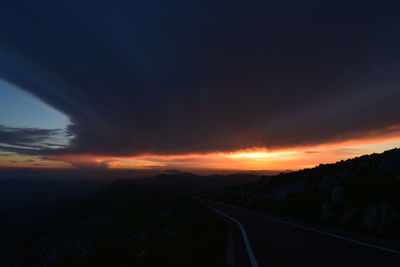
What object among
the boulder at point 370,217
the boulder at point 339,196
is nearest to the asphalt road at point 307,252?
the boulder at point 370,217

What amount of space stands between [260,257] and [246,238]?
3551 mm

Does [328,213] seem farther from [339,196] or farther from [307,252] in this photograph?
[307,252]

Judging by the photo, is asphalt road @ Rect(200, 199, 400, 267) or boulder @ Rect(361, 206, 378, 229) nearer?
asphalt road @ Rect(200, 199, 400, 267)

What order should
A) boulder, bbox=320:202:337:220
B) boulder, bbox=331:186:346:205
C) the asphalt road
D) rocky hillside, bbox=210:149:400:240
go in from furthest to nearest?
boulder, bbox=331:186:346:205, boulder, bbox=320:202:337:220, rocky hillside, bbox=210:149:400:240, the asphalt road

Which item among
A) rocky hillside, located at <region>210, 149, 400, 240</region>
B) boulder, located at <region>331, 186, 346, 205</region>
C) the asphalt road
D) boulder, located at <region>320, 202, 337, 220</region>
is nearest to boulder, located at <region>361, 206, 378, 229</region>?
rocky hillside, located at <region>210, 149, 400, 240</region>

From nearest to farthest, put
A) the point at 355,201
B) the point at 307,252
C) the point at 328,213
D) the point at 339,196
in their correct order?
the point at 307,252
the point at 355,201
the point at 328,213
the point at 339,196

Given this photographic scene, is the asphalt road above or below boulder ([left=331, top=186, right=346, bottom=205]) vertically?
below

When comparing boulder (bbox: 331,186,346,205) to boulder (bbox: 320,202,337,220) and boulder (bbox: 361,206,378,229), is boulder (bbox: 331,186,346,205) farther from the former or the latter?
boulder (bbox: 361,206,378,229)

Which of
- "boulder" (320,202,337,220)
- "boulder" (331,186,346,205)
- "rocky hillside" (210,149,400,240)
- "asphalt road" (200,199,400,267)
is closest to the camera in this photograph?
"asphalt road" (200,199,400,267)

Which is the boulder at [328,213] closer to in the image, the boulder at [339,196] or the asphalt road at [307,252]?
the boulder at [339,196]

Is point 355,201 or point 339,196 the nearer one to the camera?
point 355,201

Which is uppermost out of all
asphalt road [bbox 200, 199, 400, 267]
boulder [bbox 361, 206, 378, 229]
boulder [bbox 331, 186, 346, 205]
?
boulder [bbox 331, 186, 346, 205]

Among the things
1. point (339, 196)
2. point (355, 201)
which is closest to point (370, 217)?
point (355, 201)

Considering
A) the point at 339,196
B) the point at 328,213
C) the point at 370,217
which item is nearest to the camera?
the point at 370,217
